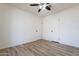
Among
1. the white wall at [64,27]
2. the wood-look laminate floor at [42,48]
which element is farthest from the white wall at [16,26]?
the white wall at [64,27]

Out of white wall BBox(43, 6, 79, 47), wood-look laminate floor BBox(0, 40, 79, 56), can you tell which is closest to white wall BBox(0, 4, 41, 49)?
wood-look laminate floor BBox(0, 40, 79, 56)

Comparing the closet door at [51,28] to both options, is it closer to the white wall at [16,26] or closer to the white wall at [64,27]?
the white wall at [64,27]

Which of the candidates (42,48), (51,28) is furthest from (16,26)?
(51,28)

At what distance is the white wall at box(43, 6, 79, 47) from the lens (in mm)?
4531

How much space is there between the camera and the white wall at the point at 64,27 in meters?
4.53

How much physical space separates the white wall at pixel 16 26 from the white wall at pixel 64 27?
465 millimetres

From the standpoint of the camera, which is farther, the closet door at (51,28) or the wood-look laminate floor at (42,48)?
the closet door at (51,28)

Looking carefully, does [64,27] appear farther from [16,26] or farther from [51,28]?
[16,26]

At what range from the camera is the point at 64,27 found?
197 inches

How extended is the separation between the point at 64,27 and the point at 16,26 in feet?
7.40

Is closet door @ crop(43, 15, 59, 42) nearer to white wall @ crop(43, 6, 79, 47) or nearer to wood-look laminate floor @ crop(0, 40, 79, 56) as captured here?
white wall @ crop(43, 6, 79, 47)

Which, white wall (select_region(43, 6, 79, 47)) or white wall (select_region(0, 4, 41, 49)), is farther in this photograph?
white wall (select_region(43, 6, 79, 47))

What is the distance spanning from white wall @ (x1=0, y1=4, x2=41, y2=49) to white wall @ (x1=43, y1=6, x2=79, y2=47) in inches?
18.3

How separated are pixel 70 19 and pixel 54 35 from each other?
1040 millimetres
